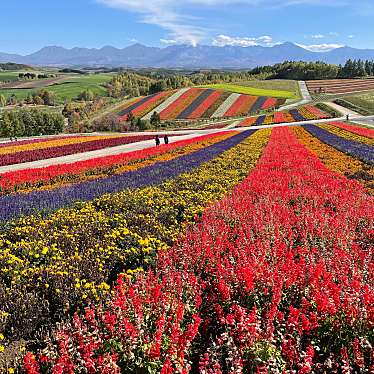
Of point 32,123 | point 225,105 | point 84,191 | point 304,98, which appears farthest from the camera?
point 304,98

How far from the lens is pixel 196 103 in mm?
84188

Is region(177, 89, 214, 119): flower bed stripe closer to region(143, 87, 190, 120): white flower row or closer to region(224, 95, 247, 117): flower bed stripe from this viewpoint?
region(143, 87, 190, 120): white flower row

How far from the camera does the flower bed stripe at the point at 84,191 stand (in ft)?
35.7

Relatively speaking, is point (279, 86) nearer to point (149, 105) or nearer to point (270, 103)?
point (270, 103)

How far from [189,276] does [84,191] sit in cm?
789

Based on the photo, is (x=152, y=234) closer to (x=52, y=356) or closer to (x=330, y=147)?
(x=52, y=356)

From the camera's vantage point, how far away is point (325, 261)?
6645 millimetres

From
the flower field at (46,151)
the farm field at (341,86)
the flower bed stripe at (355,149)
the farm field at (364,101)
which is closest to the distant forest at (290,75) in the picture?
the farm field at (341,86)

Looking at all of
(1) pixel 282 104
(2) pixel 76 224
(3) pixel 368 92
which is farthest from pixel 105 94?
(2) pixel 76 224

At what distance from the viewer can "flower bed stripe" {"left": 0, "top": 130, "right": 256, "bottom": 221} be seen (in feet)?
35.7

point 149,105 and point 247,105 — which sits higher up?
point 247,105

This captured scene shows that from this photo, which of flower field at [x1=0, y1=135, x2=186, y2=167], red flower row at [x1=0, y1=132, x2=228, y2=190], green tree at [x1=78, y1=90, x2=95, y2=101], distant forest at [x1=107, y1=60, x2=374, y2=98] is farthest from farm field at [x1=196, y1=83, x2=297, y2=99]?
red flower row at [x1=0, y1=132, x2=228, y2=190]

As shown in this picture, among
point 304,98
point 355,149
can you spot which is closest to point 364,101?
point 304,98

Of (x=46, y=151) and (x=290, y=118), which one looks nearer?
(x=46, y=151)
